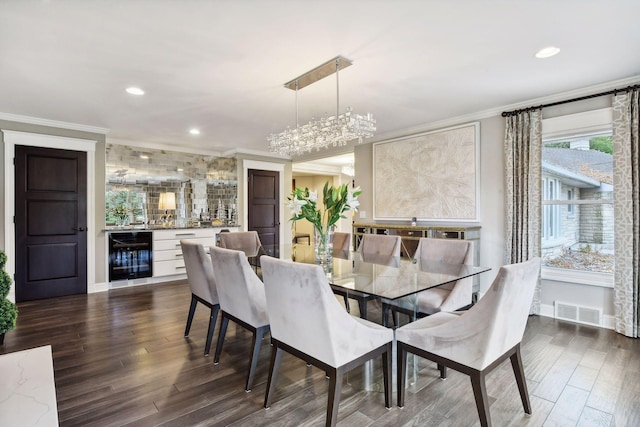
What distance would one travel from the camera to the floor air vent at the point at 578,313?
326 centimetres

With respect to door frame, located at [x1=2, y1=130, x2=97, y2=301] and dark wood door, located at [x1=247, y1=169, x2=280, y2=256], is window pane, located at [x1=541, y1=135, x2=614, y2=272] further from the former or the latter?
door frame, located at [x1=2, y1=130, x2=97, y2=301]

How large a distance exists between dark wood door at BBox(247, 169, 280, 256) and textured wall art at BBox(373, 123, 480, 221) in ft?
7.78

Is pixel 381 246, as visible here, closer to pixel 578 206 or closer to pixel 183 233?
pixel 578 206

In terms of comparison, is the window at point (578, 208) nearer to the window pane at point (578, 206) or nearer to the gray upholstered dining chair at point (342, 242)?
the window pane at point (578, 206)

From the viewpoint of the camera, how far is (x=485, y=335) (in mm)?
1560

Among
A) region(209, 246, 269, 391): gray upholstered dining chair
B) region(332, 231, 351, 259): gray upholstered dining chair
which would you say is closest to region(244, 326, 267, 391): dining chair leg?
region(209, 246, 269, 391): gray upholstered dining chair

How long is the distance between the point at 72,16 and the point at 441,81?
114 inches

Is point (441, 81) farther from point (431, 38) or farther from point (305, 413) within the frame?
point (305, 413)

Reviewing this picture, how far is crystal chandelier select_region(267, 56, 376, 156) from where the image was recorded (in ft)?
9.16

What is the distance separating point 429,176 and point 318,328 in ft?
11.3

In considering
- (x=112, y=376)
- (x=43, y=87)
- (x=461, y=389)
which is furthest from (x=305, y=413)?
(x=43, y=87)

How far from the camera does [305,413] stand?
1875 mm

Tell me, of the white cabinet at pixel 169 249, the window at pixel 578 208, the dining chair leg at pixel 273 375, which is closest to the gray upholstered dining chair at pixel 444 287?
the dining chair leg at pixel 273 375

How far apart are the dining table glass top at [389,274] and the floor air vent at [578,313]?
1.67 meters
